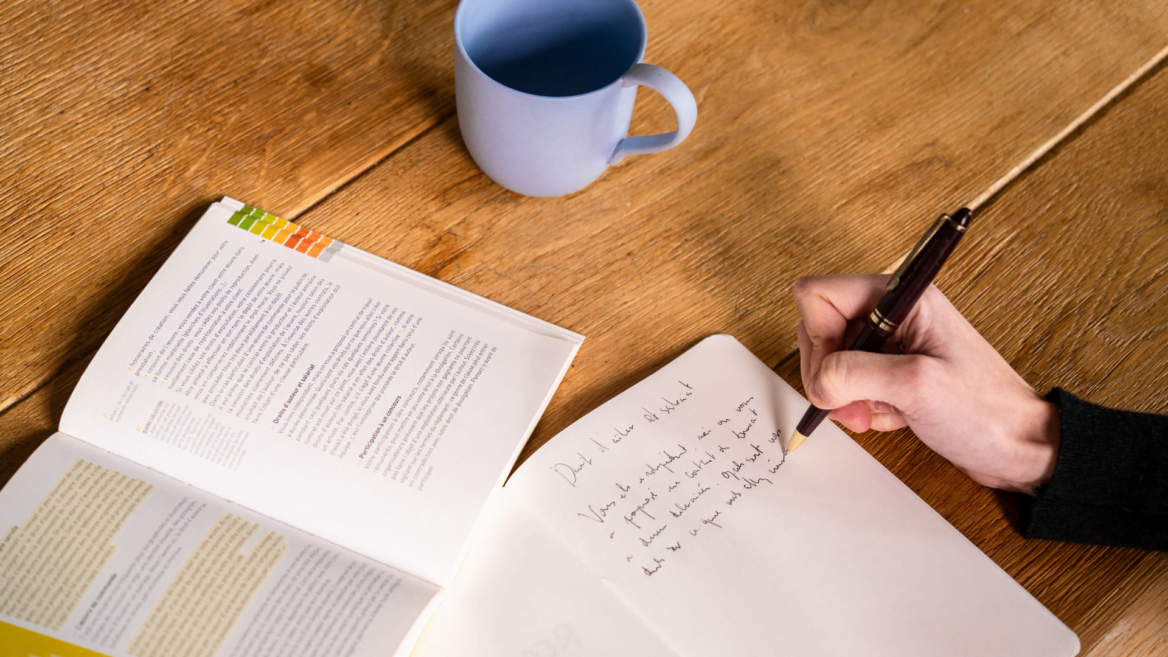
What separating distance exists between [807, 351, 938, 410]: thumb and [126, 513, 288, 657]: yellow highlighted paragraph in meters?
0.43

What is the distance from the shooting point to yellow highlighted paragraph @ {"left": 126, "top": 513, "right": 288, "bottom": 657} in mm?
511

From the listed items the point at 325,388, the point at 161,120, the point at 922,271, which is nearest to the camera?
the point at 922,271

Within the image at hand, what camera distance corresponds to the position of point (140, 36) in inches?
29.4

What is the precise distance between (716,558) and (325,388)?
1.12 feet

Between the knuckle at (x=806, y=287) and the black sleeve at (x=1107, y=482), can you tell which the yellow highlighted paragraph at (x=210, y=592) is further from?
the black sleeve at (x=1107, y=482)

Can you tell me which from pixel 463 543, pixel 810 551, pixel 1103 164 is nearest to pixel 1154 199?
pixel 1103 164

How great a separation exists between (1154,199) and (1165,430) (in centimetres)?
28

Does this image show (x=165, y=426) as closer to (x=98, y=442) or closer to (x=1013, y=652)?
(x=98, y=442)

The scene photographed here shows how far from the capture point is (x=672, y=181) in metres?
0.72

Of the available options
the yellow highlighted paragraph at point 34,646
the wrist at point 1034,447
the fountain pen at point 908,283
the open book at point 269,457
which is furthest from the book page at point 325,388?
the wrist at point 1034,447

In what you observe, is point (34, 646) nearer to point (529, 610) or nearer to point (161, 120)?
point (529, 610)

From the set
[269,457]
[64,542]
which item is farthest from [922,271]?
[64,542]

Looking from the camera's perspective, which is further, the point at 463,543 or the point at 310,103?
the point at 310,103

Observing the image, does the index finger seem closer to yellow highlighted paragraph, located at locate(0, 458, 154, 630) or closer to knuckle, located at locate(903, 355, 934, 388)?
knuckle, located at locate(903, 355, 934, 388)
